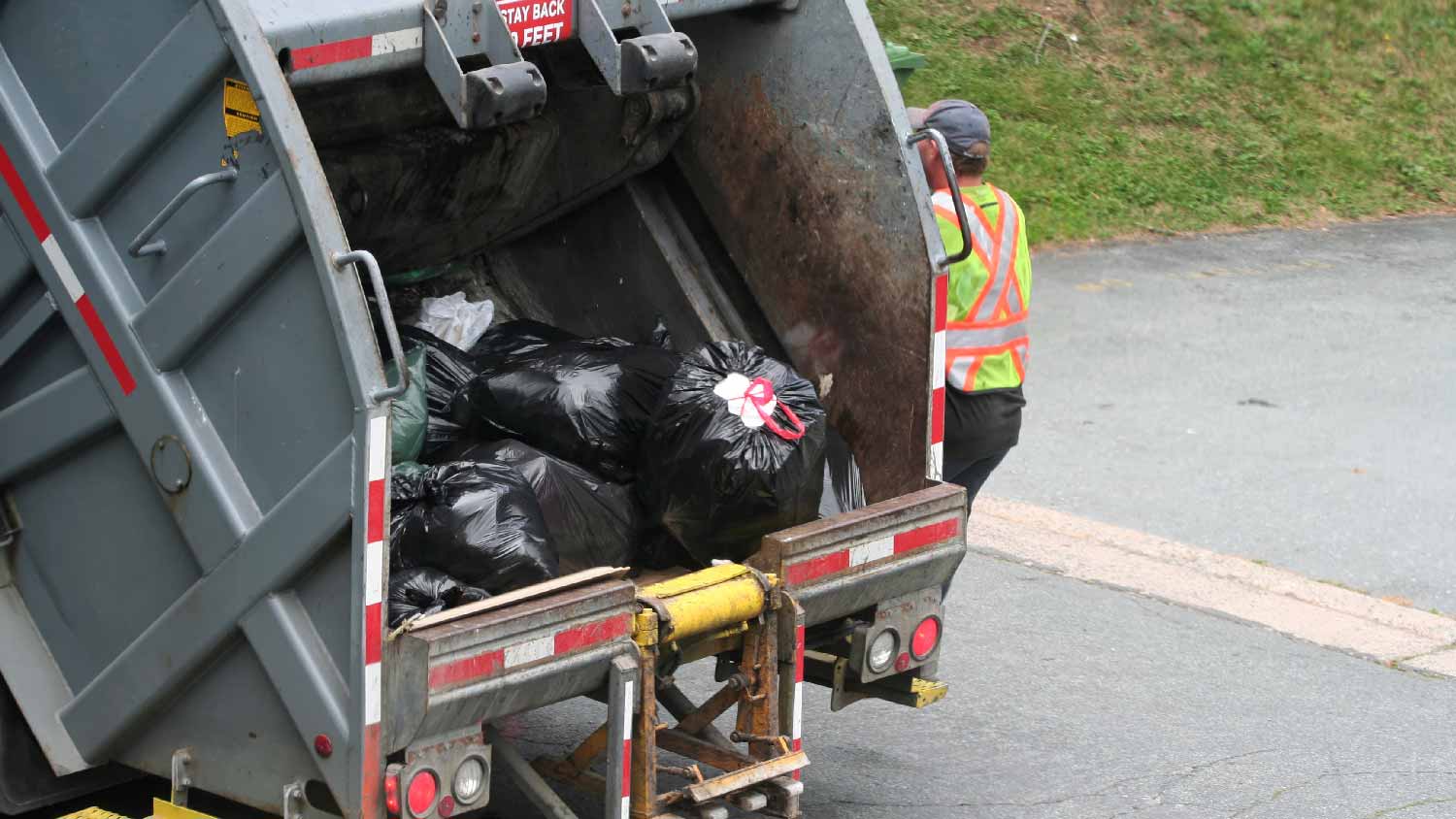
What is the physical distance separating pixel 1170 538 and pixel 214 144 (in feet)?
14.4

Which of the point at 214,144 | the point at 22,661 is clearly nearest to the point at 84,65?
the point at 214,144

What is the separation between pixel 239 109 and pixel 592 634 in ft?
3.84

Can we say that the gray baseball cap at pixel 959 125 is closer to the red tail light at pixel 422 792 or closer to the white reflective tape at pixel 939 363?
the white reflective tape at pixel 939 363

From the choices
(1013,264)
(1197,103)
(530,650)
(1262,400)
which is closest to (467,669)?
(530,650)

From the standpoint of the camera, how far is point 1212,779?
4.95 meters

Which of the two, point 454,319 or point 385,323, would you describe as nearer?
point 385,323

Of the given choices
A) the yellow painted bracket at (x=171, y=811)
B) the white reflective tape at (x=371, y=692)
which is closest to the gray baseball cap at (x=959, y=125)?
the white reflective tape at (x=371, y=692)

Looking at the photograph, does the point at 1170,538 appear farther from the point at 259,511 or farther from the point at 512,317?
the point at 259,511

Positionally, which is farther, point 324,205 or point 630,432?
point 630,432

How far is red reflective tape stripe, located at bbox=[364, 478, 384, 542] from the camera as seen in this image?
324cm

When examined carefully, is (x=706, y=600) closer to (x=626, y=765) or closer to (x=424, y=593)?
(x=626, y=765)

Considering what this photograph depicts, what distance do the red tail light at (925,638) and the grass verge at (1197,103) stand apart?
660 centimetres

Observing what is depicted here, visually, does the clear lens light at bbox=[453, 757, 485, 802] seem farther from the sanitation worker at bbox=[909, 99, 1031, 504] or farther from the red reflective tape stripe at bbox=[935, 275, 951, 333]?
the sanitation worker at bbox=[909, 99, 1031, 504]

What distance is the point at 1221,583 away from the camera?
6.43 m
